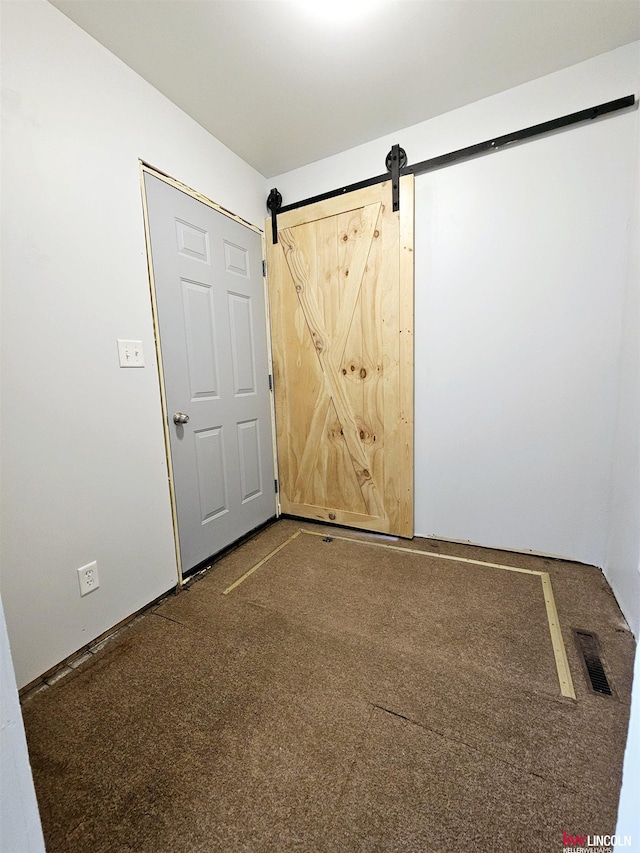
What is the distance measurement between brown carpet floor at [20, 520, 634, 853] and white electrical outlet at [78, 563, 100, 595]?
281 mm

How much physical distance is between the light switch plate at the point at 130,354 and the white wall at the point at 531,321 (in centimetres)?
163

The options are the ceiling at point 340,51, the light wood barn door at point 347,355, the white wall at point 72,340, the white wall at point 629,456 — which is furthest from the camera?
the light wood barn door at point 347,355

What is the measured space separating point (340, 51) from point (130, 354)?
1711mm

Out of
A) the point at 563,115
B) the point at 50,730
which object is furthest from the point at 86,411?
the point at 563,115

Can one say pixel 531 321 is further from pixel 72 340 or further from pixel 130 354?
pixel 72 340

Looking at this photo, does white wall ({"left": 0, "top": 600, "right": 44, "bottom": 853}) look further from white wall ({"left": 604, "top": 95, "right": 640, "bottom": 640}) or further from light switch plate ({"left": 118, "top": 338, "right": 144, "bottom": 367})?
white wall ({"left": 604, "top": 95, "right": 640, "bottom": 640})

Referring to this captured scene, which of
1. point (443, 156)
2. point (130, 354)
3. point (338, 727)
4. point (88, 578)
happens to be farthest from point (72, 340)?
point (443, 156)

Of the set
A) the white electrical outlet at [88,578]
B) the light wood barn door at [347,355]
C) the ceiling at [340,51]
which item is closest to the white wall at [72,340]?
the white electrical outlet at [88,578]

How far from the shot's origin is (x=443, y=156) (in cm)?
203

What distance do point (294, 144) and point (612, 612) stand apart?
3136 mm

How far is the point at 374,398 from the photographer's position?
94.0 inches

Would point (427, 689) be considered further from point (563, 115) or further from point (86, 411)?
point (563, 115)

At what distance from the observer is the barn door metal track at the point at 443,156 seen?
1704mm

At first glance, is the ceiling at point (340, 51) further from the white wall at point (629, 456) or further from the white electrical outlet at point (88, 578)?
the white electrical outlet at point (88, 578)
